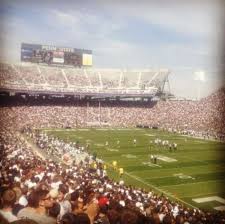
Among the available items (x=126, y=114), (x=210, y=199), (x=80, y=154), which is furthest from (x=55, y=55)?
(x=210, y=199)

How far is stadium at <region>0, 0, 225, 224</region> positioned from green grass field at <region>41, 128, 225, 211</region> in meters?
0.05

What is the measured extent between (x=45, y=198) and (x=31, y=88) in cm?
3761

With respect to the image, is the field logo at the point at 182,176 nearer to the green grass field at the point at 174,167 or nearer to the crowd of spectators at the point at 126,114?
the green grass field at the point at 174,167

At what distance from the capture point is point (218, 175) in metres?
18.1

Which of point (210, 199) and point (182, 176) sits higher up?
point (182, 176)

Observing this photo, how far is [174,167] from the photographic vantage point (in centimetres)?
1855

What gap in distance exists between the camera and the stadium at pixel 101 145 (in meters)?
6.21

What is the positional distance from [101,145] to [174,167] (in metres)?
7.30

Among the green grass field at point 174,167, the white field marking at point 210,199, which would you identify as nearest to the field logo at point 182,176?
the green grass field at point 174,167

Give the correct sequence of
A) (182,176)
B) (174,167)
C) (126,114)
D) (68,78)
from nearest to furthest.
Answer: (182,176), (174,167), (126,114), (68,78)

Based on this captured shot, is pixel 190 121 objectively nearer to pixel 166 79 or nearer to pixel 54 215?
pixel 166 79

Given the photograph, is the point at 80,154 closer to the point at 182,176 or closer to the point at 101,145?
the point at 101,145

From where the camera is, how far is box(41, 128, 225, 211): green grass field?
47.7ft

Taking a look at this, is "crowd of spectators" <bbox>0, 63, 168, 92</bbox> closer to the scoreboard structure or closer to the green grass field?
the scoreboard structure
